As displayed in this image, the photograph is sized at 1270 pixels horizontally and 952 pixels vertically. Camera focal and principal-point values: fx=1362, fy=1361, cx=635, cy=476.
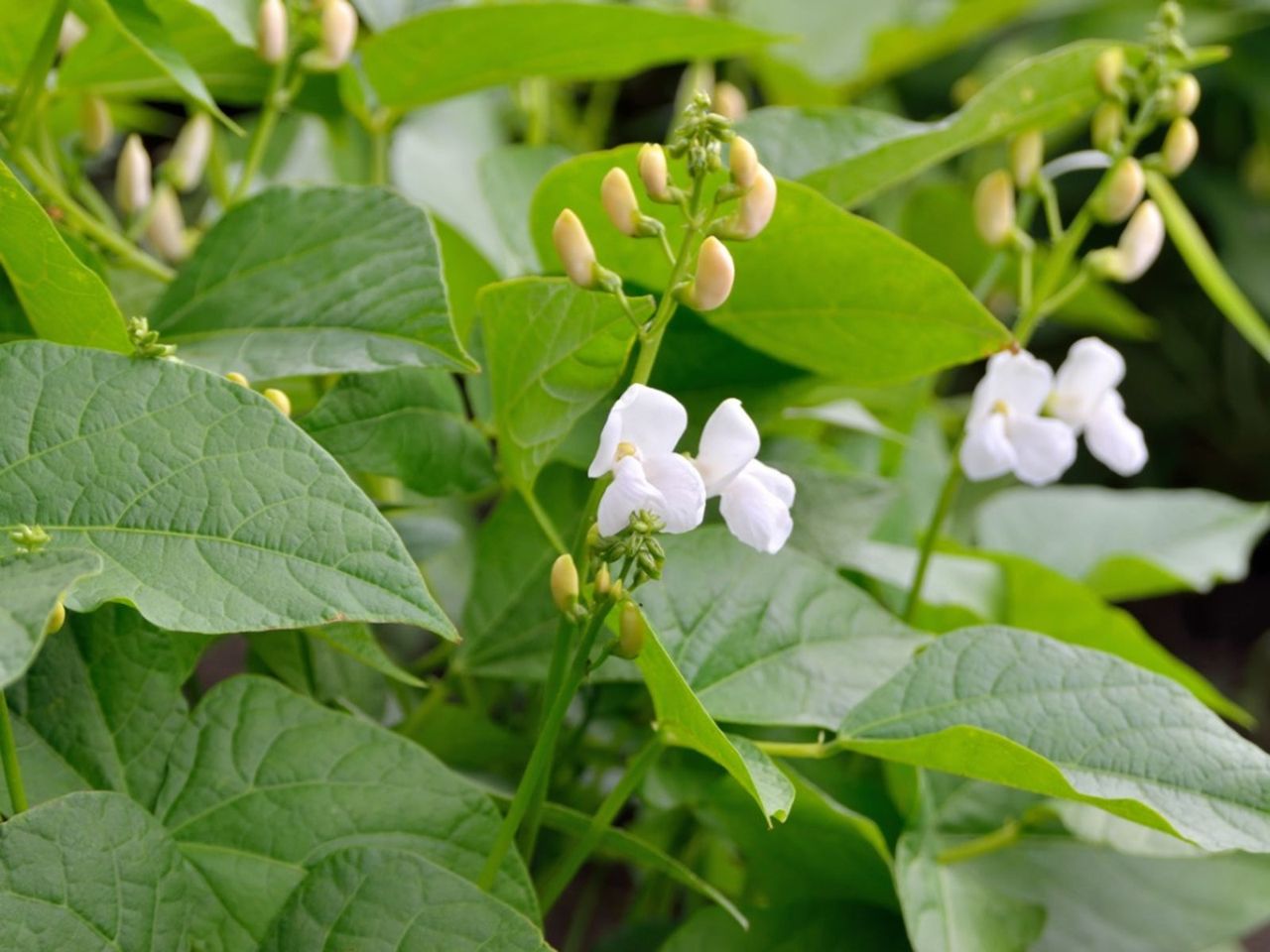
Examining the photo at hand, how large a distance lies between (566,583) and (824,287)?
0.50 feet

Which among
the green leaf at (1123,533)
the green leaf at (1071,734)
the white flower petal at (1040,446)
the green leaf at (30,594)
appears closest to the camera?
the green leaf at (30,594)

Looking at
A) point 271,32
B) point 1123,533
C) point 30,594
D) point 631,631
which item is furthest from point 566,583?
point 1123,533

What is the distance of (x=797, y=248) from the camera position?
1.40 ft

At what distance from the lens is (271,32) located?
1.52ft

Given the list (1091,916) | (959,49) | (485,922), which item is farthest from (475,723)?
(959,49)

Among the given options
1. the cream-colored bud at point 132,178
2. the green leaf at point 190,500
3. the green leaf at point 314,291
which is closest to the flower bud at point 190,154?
the cream-colored bud at point 132,178

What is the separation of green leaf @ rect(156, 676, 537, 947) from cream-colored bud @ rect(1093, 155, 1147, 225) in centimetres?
31

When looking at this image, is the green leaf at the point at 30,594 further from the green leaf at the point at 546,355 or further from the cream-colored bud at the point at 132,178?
the cream-colored bud at the point at 132,178

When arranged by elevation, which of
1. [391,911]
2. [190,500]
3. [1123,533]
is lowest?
[1123,533]

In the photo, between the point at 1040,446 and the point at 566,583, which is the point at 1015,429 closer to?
the point at 1040,446

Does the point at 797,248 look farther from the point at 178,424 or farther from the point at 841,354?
the point at 178,424

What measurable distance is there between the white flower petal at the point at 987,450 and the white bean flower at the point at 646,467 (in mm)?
167

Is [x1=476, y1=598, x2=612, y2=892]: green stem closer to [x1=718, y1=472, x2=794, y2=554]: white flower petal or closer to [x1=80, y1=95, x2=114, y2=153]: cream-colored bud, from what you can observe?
[x1=718, y1=472, x2=794, y2=554]: white flower petal

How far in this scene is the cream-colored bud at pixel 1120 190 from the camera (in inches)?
19.3
